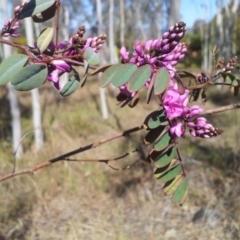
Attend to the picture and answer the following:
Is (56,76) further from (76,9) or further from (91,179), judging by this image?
(76,9)

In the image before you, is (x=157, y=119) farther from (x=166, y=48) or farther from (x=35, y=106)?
(x=35, y=106)

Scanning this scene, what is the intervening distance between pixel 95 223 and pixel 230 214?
85 centimetres

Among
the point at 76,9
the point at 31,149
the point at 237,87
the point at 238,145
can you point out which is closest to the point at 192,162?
the point at 238,145

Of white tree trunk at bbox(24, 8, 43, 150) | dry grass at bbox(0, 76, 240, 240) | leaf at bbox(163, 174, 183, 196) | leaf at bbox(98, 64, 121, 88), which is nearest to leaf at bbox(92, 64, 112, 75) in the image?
leaf at bbox(98, 64, 121, 88)

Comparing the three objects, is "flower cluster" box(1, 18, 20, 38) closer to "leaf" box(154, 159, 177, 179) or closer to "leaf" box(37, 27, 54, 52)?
"leaf" box(37, 27, 54, 52)

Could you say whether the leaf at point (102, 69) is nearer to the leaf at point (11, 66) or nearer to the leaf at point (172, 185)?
the leaf at point (11, 66)

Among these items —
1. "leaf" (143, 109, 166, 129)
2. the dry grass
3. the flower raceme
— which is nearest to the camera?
the flower raceme

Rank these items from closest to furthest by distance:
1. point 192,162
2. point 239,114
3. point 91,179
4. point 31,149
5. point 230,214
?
point 230,214 < point 91,179 < point 192,162 < point 31,149 < point 239,114

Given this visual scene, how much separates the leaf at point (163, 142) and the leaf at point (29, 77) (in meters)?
0.19

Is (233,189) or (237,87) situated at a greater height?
(237,87)

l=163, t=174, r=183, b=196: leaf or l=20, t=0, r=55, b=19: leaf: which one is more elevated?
l=20, t=0, r=55, b=19: leaf

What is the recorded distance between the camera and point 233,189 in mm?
2908

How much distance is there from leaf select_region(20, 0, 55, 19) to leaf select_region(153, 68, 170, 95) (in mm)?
166

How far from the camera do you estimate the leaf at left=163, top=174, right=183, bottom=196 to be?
24.0 inches
